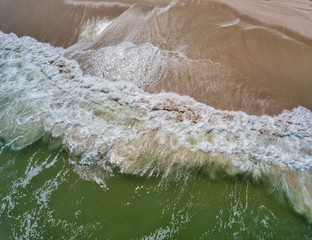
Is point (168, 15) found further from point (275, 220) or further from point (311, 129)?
point (275, 220)

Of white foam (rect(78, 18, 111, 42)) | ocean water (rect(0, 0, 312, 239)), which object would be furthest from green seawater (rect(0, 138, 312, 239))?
white foam (rect(78, 18, 111, 42))

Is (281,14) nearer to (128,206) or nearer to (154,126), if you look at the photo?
(154,126)

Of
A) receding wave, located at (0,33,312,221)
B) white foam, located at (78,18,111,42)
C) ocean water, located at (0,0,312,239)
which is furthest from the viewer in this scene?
white foam, located at (78,18,111,42)

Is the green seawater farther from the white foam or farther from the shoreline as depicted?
the shoreline

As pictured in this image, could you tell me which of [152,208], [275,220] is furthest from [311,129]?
[152,208]

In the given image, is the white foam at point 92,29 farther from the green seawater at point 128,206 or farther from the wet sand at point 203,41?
the green seawater at point 128,206

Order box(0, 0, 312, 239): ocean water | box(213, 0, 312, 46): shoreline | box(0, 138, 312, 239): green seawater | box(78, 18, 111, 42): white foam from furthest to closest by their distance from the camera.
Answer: box(78, 18, 111, 42): white foam, box(213, 0, 312, 46): shoreline, box(0, 0, 312, 239): ocean water, box(0, 138, 312, 239): green seawater
